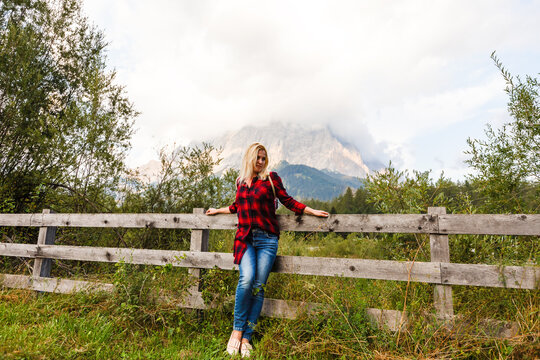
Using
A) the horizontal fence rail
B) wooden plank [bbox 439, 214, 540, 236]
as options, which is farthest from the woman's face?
wooden plank [bbox 439, 214, 540, 236]

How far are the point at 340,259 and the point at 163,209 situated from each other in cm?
500

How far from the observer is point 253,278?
11.4 ft

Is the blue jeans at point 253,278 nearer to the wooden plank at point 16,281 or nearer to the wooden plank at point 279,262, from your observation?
the wooden plank at point 279,262

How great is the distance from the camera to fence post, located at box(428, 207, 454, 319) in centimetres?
314

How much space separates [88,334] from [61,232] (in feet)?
13.9

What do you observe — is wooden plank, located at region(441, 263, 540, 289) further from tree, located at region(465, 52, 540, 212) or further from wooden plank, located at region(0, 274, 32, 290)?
wooden plank, located at region(0, 274, 32, 290)

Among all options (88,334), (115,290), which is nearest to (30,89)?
(115,290)

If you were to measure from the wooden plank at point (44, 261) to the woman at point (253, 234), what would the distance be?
3.39 metres

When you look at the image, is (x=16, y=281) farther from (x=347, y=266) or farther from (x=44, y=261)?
(x=347, y=266)

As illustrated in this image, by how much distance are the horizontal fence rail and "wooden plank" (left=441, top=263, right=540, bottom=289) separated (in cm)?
36

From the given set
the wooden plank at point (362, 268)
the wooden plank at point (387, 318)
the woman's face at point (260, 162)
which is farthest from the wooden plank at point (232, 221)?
the wooden plank at point (387, 318)

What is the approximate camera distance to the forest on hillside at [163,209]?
3168 millimetres

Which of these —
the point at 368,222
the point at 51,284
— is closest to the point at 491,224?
the point at 368,222

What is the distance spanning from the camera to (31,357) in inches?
109
